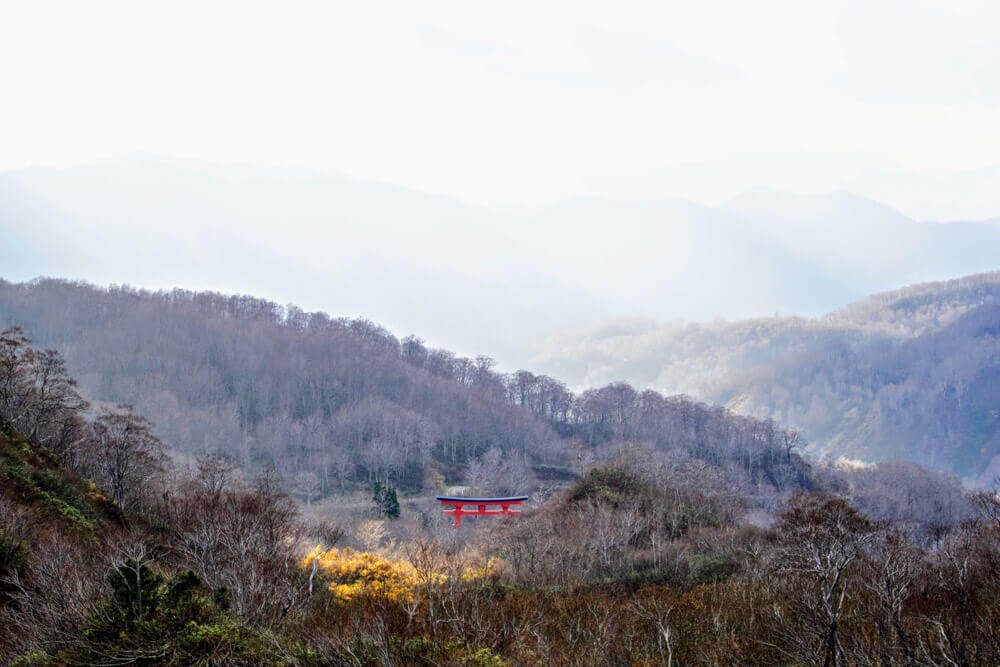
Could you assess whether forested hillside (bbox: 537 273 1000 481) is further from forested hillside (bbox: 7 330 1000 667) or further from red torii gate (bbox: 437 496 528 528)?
forested hillside (bbox: 7 330 1000 667)

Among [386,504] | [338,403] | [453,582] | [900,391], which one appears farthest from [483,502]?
[900,391]

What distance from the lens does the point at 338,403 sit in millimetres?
96812

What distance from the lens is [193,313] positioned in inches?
4387

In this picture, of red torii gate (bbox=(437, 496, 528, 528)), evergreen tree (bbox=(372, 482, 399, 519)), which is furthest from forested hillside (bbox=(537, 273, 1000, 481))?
red torii gate (bbox=(437, 496, 528, 528))

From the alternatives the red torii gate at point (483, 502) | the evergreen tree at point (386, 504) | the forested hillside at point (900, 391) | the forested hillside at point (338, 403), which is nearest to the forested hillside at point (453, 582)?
the red torii gate at point (483, 502)

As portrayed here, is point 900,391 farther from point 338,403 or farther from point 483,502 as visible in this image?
point 483,502

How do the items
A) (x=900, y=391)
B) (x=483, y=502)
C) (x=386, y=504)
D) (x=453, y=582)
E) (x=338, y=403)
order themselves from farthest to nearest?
(x=900, y=391) → (x=338, y=403) → (x=386, y=504) → (x=483, y=502) → (x=453, y=582)

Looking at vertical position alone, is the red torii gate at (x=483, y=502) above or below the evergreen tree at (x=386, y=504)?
above

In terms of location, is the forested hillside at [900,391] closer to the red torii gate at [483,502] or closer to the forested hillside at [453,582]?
the red torii gate at [483,502]

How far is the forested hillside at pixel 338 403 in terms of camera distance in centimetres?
7556

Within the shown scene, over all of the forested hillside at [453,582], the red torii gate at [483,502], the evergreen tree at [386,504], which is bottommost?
the evergreen tree at [386,504]

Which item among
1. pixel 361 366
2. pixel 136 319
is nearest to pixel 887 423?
pixel 361 366

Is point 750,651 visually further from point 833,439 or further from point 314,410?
point 833,439

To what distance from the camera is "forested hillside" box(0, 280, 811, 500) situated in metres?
75.6
